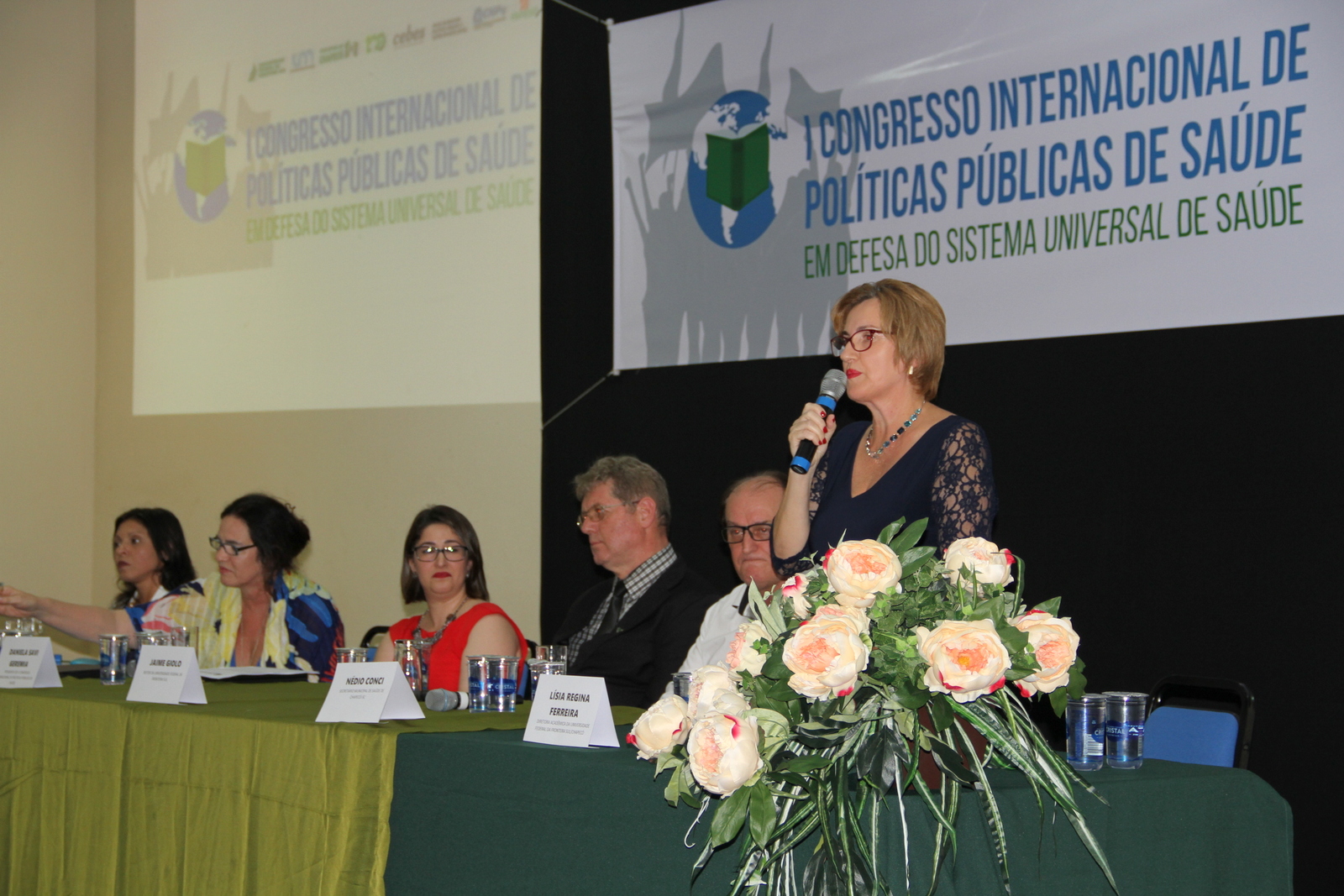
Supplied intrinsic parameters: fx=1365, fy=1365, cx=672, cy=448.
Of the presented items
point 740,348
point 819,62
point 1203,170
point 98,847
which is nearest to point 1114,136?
point 1203,170

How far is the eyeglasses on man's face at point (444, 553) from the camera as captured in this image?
3193 mm

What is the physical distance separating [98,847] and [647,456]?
208 cm

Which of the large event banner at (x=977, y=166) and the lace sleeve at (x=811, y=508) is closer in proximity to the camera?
the lace sleeve at (x=811, y=508)

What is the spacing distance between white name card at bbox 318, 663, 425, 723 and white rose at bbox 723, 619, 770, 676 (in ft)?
Result: 3.02

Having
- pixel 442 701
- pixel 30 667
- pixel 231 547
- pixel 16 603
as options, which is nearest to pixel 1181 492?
pixel 442 701

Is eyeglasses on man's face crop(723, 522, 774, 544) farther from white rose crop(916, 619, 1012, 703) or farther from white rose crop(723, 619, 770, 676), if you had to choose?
white rose crop(916, 619, 1012, 703)

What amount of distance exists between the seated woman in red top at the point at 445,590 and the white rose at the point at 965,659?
1.79 meters

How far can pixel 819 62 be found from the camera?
3.84 m

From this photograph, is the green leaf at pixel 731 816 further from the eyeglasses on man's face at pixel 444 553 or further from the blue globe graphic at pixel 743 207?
the blue globe graphic at pixel 743 207

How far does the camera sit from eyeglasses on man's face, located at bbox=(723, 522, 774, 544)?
9.76ft

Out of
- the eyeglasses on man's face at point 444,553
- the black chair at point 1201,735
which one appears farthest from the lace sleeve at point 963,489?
the eyeglasses on man's face at point 444,553

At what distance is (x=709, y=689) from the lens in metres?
1.43

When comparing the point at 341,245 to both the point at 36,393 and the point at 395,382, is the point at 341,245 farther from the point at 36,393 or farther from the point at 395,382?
the point at 36,393

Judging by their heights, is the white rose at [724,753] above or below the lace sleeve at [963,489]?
below
